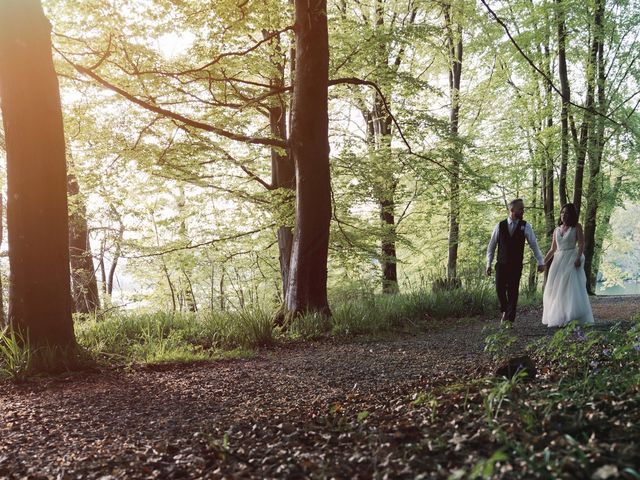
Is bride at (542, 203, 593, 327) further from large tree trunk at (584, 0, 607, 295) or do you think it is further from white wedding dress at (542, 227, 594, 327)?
large tree trunk at (584, 0, 607, 295)

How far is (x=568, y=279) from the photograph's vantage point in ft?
24.5

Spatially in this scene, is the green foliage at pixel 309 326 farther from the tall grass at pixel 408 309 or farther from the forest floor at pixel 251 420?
the forest floor at pixel 251 420

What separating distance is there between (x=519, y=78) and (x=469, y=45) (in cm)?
311

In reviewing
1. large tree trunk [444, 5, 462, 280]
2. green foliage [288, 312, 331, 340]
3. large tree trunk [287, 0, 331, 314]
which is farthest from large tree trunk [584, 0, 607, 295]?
green foliage [288, 312, 331, 340]

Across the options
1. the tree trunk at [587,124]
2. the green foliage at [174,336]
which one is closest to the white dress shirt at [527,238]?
the green foliage at [174,336]

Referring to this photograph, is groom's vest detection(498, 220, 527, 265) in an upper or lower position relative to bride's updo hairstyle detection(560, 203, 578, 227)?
lower

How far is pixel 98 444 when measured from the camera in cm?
293

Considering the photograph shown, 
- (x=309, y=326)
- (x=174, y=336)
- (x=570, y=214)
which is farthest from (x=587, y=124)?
(x=174, y=336)

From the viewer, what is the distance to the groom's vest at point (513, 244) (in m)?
7.67

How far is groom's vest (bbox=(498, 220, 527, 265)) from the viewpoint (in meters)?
7.67

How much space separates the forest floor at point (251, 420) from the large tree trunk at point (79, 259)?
680 centimetres

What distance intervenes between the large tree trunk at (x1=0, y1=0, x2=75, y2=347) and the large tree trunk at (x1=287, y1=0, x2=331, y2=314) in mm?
3763

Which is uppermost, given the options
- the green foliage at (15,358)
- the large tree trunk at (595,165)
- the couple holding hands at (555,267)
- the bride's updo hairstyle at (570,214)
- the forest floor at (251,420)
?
the large tree trunk at (595,165)

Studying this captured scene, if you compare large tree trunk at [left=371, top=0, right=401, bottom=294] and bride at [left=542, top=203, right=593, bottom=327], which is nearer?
bride at [left=542, top=203, right=593, bottom=327]
